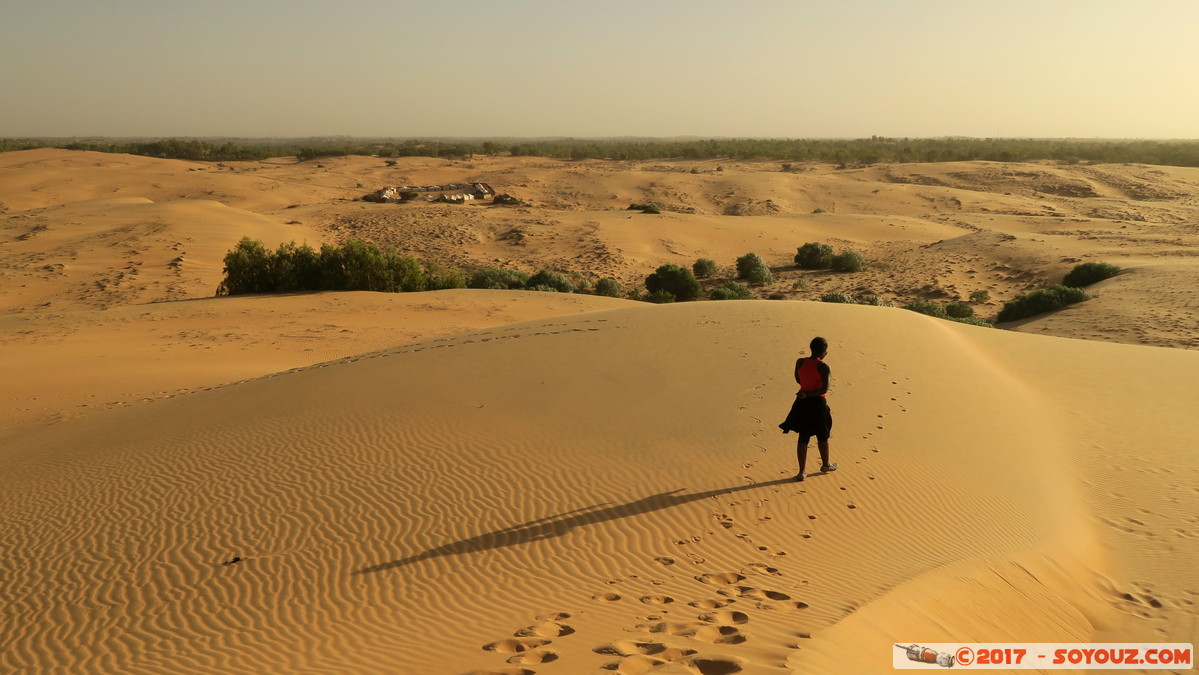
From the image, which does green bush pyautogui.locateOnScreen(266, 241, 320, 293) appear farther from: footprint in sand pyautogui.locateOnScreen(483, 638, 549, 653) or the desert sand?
footprint in sand pyautogui.locateOnScreen(483, 638, 549, 653)

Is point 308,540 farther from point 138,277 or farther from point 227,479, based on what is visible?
point 138,277

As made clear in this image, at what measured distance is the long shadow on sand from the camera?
227 inches

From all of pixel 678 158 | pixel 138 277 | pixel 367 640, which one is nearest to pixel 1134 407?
pixel 367 640

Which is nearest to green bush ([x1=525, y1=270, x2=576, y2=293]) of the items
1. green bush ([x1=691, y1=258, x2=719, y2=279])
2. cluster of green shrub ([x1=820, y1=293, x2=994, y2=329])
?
green bush ([x1=691, y1=258, x2=719, y2=279])

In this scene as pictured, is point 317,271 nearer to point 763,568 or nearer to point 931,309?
point 931,309

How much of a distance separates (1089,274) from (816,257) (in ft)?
30.2

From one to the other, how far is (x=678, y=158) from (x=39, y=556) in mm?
79885

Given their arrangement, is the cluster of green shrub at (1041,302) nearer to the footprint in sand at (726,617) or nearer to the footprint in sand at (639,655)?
the footprint in sand at (726,617)

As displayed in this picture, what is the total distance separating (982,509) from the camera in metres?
6.90

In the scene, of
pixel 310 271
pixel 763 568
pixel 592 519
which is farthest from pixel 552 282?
pixel 763 568

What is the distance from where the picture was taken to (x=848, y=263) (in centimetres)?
2967

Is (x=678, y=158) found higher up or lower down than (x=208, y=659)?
higher up

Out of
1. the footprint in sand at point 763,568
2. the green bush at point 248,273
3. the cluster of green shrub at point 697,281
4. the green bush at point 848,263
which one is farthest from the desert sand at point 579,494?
the green bush at point 848,263

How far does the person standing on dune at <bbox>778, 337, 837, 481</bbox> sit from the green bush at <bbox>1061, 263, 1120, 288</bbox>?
68.4ft
